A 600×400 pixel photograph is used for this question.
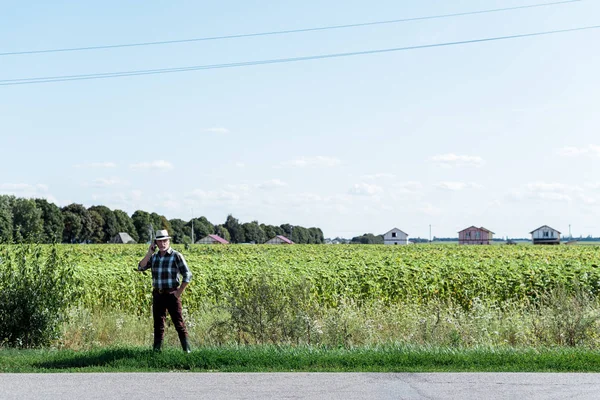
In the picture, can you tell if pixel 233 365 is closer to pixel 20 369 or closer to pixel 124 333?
pixel 20 369

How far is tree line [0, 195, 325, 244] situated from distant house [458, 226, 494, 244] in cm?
5420

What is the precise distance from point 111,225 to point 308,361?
465 ft

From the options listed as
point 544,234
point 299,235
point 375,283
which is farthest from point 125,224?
point 375,283

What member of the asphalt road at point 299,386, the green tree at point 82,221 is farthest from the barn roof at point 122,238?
the asphalt road at point 299,386

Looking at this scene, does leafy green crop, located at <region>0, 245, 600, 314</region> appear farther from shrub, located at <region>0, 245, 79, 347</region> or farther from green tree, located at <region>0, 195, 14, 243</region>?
green tree, located at <region>0, 195, 14, 243</region>

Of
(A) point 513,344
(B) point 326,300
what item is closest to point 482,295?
(B) point 326,300

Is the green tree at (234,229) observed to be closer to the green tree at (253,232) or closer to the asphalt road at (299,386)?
the green tree at (253,232)

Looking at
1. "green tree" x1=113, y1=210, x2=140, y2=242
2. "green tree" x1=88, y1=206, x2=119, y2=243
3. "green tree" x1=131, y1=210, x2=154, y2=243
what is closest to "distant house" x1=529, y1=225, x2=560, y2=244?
"green tree" x1=131, y1=210, x2=154, y2=243

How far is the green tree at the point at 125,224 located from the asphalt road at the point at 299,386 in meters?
143

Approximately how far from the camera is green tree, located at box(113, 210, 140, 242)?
148625 mm

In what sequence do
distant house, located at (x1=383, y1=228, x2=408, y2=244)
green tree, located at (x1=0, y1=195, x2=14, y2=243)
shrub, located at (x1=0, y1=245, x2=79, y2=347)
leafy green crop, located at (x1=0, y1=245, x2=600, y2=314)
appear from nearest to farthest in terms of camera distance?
1. shrub, located at (x1=0, y1=245, x2=79, y2=347)
2. leafy green crop, located at (x1=0, y1=245, x2=600, y2=314)
3. green tree, located at (x1=0, y1=195, x2=14, y2=243)
4. distant house, located at (x1=383, y1=228, x2=408, y2=244)

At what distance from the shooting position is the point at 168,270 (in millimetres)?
10195

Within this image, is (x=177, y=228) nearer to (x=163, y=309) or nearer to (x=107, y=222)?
(x=107, y=222)

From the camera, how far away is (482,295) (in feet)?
59.1
